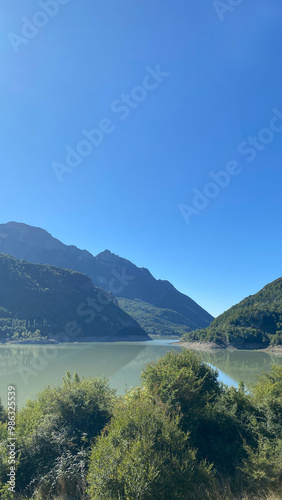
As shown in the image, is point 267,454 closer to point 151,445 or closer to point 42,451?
point 151,445

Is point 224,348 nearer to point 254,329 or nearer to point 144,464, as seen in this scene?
point 254,329

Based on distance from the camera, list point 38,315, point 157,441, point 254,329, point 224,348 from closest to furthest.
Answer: point 157,441 → point 224,348 → point 254,329 → point 38,315

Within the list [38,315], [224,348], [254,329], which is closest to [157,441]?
[224,348]

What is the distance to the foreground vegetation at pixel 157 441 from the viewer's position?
750 centimetres

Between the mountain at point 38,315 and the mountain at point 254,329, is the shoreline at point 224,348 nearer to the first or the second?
the mountain at point 254,329

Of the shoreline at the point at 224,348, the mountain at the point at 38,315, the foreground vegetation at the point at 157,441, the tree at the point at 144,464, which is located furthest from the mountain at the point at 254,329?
the tree at the point at 144,464

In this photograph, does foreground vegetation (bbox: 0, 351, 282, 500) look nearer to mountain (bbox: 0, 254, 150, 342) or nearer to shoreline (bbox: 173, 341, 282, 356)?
shoreline (bbox: 173, 341, 282, 356)

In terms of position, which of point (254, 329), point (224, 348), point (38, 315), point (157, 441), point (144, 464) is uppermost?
point (157, 441)

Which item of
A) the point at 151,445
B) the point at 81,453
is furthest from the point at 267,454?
the point at 81,453

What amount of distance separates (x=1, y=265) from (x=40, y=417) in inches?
7819

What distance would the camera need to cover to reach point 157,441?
8.19 m

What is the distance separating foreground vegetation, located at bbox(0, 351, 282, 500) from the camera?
750 centimetres

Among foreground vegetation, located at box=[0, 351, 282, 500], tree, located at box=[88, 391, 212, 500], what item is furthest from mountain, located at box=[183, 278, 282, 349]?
tree, located at box=[88, 391, 212, 500]

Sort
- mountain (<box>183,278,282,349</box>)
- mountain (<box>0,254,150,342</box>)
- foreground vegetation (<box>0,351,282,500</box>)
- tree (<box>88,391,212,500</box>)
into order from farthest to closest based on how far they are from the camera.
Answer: mountain (<box>0,254,150,342</box>), mountain (<box>183,278,282,349</box>), foreground vegetation (<box>0,351,282,500</box>), tree (<box>88,391,212,500</box>)
